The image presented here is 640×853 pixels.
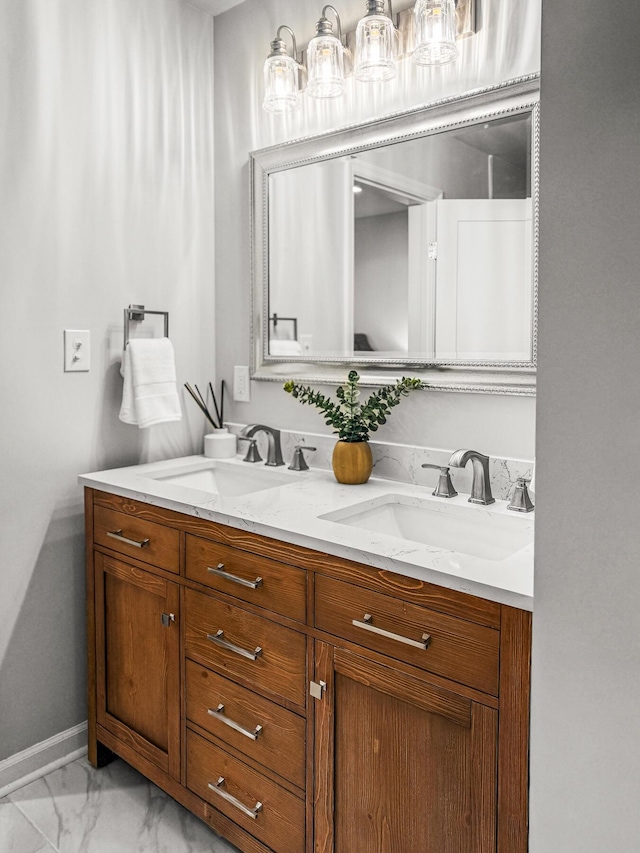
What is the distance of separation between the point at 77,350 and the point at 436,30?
4.36ft

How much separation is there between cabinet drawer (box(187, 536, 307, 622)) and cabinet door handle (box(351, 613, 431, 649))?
0.52ft

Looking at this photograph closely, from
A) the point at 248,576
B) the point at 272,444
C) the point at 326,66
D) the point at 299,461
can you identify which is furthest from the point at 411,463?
the point at 326,66

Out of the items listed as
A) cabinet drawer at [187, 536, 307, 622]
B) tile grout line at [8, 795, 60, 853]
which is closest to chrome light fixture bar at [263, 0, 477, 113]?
cabinet drawer at [187, 536, 307, 622]

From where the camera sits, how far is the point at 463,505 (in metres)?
1.62

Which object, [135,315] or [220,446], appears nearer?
[135,315]

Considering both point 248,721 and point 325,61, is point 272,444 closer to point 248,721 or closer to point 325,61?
point 248,721

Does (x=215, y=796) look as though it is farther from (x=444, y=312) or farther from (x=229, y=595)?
(x=444, y=312)

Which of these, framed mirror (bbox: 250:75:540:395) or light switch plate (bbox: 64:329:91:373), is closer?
framed mirror (bbox: 250:75:540:395)

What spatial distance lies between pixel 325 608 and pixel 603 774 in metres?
0.60

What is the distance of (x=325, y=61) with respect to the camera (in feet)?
6.27

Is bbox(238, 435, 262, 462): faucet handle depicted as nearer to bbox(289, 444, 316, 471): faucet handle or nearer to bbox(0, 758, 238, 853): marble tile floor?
bbox(289, 444, 316, 471): faucet handle

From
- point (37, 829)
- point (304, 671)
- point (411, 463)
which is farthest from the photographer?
point (411, 463)

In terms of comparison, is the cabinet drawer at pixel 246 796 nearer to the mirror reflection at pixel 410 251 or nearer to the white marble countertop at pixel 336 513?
the white marble countertop at pixel 336 513

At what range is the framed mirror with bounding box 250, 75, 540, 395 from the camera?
1627mm
